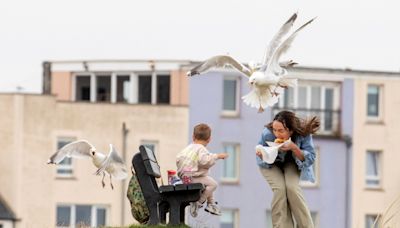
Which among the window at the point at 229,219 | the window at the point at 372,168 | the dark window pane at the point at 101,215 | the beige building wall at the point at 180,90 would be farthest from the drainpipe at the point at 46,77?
the window at the point at 372,168

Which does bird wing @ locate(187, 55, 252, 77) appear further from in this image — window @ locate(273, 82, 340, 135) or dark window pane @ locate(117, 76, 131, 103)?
dark window pane @ locate(117, 76, 131, 103)

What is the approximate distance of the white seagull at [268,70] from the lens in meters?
31.0

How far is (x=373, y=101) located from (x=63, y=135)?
13.7 m

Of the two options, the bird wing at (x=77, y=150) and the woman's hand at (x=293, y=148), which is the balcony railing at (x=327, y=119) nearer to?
the bird wing at (x=77, y=150)

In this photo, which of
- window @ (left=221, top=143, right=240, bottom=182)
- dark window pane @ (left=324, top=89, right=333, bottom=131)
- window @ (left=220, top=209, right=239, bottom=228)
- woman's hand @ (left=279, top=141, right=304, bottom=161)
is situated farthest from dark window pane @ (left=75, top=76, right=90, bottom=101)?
woman's hand @ (left=279, top=141, right=304, bottom=161)

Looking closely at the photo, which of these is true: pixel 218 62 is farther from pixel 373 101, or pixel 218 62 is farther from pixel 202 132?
pixel 373 101

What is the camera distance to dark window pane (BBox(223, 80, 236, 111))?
9631 centimetres

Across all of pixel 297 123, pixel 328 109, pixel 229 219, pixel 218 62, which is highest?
pixel 328 109

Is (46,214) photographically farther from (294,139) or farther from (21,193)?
(294,139)

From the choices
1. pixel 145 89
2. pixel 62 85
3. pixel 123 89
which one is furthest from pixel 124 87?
pixel 62 85

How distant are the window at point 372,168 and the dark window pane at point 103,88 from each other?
35.9 ft

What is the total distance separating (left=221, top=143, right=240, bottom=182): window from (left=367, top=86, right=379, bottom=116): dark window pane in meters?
6.54

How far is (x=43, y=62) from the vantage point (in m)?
98.4

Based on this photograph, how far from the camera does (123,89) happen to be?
323 feet
